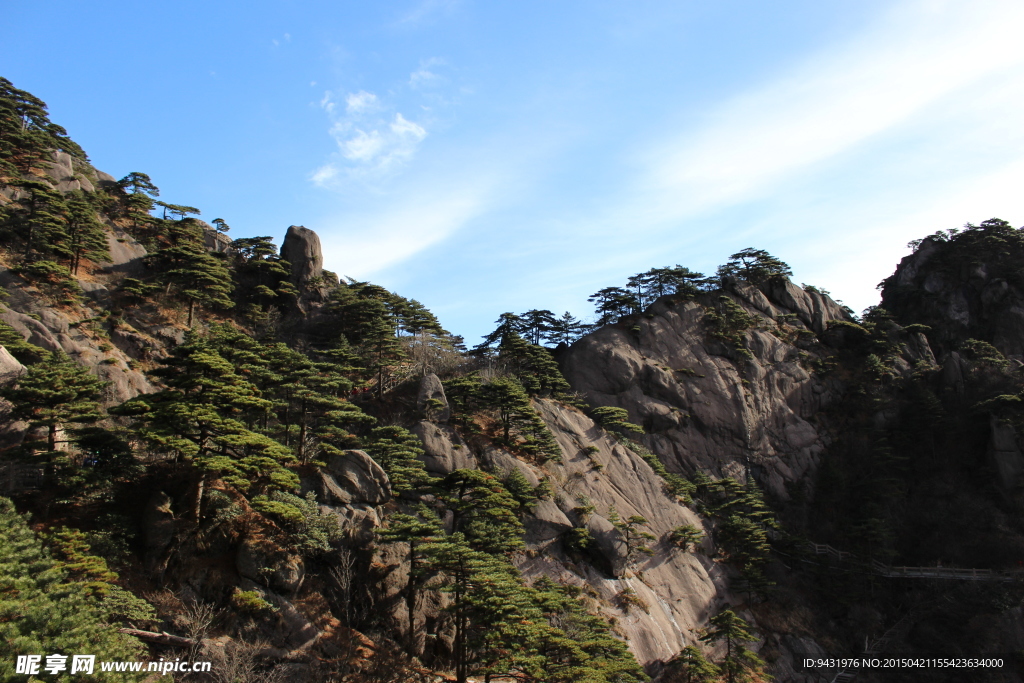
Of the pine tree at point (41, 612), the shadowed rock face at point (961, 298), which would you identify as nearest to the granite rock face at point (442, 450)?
the pine tree at point (41, 612)

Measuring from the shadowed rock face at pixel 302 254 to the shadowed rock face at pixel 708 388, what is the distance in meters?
25.9

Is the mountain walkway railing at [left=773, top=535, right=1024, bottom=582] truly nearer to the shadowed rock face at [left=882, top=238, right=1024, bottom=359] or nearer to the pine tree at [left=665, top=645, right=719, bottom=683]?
the pine tree at [left=665, top=645, right=719, bottom=683]

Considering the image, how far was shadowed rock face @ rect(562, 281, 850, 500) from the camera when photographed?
44406 mm

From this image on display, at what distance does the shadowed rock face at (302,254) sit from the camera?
50.7 meters

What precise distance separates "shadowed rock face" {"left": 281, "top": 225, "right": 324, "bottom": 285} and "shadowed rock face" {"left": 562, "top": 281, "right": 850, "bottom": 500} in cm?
2588

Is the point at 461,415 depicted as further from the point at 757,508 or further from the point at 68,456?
the point at 757,508

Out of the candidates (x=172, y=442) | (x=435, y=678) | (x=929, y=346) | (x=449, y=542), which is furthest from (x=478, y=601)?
(x=929, y=346)

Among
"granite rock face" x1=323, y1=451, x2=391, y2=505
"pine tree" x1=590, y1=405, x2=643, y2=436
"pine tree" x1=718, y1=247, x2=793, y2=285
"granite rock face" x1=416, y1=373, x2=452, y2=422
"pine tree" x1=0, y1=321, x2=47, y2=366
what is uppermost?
"pine tree" x1=718, y1=247, x2=793, y2=285

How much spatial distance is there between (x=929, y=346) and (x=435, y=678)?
57.7 m

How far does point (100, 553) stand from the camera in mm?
17547

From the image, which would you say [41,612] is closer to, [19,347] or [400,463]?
[400,463]

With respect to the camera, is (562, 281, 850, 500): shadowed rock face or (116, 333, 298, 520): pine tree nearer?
(116, 333, 298, 520): pine tree

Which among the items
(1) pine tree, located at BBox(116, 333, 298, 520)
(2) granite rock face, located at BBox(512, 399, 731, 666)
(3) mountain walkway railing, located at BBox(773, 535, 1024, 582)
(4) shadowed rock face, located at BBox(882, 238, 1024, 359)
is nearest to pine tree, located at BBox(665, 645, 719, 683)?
(2) granite rock face, located at BBox(512, 399, 731, 666)

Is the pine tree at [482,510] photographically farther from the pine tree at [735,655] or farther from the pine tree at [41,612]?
the pine tree at [41,612]
